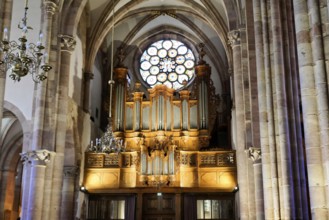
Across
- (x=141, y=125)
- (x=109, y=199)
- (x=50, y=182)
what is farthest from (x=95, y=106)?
(x=50, y=182)

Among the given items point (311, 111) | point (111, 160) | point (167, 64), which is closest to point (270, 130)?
point (311, 111)

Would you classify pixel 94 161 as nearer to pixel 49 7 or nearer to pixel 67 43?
pixel 67 43

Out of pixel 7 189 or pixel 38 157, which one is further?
pixel 7 189

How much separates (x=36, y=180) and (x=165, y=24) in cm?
1548

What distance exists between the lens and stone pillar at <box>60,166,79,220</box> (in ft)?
71.4

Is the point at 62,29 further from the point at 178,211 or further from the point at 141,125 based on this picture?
the point at 178,211

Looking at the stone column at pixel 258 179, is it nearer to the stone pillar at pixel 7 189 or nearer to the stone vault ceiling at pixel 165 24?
the stone vault ceiling at pixel 165 24

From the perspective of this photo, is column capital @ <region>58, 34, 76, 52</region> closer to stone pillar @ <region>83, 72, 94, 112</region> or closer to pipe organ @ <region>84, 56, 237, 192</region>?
stone pillar @ <region>83, 72, 94, 112</region>

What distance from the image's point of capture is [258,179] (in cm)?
1619

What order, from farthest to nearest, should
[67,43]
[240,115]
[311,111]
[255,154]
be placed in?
[67,43]
[240,115]
[255,154]
[311,111]

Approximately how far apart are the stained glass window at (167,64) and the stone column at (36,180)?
43.5ft

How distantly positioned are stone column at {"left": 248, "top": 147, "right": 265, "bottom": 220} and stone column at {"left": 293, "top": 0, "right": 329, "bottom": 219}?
6.84m

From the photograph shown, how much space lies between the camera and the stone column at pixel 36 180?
1730cm

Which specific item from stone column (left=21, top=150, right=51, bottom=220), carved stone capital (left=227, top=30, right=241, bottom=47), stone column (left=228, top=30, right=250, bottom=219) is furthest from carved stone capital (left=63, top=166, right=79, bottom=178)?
carved stone capital (left=227, top=30, right=241, bottom=47)
